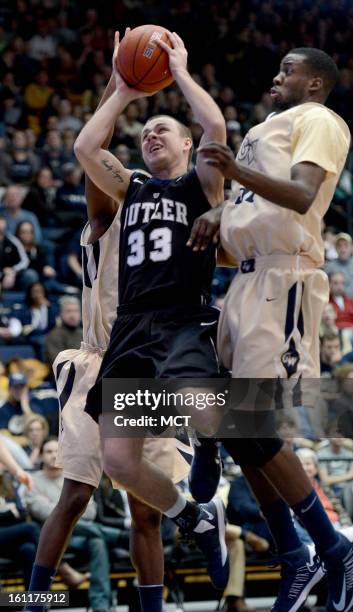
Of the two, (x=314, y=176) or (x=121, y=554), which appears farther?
(x=121, y=554)

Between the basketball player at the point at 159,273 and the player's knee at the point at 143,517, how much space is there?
27cm

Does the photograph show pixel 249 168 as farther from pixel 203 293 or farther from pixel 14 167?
pixel 14 167

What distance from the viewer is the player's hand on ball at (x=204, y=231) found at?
5070mm

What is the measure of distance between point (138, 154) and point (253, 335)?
10155 mm

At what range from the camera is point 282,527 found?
17.0 feet

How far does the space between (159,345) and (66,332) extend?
247 inches

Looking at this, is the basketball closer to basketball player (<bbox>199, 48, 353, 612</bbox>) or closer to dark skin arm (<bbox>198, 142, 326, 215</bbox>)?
basketball player (<bbox>199, 48, 353, 612</bbox>)

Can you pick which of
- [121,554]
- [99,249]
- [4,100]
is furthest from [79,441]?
[4,100]

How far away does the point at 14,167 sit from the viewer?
14359mm

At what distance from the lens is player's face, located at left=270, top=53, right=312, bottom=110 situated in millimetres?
5363

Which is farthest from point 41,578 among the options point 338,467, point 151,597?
point 338,467

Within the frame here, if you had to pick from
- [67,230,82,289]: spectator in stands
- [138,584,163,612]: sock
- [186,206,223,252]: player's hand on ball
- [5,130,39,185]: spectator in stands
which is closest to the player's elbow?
[186,206,223,252]: player's hand on ball

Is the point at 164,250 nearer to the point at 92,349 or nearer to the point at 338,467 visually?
the point at 92,349

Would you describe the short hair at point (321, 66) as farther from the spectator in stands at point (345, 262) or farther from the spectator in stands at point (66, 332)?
the spectator in stands at point (345, 262)
